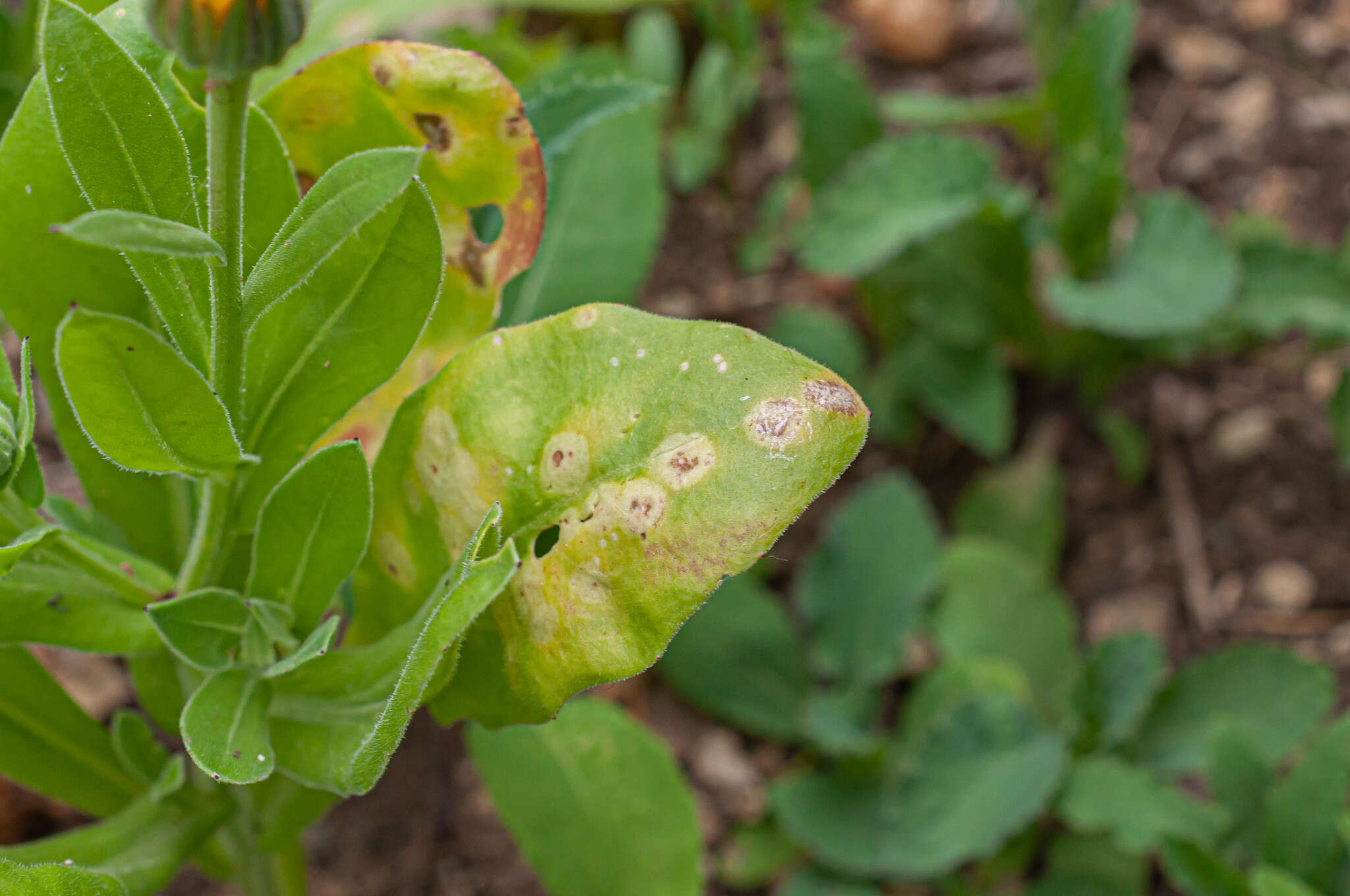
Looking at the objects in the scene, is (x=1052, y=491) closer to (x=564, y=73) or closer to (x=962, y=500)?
(x=962, y=500)

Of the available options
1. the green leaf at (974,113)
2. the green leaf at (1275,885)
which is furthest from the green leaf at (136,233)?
the green leaf at (974,113)

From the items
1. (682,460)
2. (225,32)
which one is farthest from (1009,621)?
(225,32)

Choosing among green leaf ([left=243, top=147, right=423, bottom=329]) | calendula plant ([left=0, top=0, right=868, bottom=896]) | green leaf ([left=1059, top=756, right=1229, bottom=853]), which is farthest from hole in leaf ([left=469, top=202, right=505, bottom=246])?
green leaf ([left=1059, top=756, right=1229, bottom=853])

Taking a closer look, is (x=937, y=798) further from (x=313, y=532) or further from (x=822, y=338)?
(x=313, y=532)

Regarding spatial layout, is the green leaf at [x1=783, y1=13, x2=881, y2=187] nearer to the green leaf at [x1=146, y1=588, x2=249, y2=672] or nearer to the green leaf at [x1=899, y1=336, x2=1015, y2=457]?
the green leaf at [x1=899, y1=336, x2=1015, y2=457]

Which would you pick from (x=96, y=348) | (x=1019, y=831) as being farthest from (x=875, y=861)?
(x=96, y=348)

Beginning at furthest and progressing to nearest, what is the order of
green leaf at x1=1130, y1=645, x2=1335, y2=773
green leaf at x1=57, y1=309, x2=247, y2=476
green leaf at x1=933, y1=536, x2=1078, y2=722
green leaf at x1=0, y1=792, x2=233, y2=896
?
green leaf at x1=933, y1=536, x2=1078, y2=722, green leaf at x1=1130, y1=645, x2=1335, y2=773, green leaf at x1=0, y1=792, x2=233, y2=896, green leaf at x1=57, y1=309, x2=247, y2=476

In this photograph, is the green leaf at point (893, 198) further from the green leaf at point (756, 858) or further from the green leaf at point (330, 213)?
the green leaf at point (330, 213)
